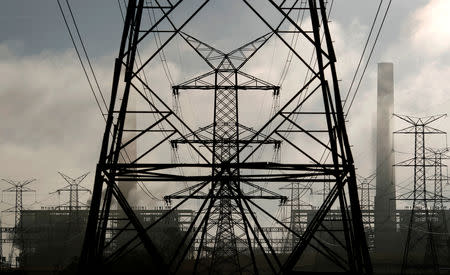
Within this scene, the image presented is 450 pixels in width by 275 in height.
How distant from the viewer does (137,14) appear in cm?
2369

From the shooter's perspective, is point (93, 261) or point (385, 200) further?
point (385, 200)

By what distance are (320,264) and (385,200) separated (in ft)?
290

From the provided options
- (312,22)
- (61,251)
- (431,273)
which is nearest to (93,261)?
(312,22)

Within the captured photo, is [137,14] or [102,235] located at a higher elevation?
[137,14]

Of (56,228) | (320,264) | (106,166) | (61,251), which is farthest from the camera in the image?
(56,228)

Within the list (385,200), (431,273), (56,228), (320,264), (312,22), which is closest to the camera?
(312,22)

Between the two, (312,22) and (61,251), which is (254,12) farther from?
(61,251)

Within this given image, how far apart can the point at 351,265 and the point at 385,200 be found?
148019 millimetres

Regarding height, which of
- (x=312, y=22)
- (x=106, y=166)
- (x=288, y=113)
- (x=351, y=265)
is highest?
(x=312, y=22)

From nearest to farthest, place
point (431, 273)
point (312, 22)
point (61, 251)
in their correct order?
point (312, 22) < point (431, 273) < point (61, 251)

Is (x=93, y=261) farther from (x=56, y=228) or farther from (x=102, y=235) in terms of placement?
(x=56, y=228)

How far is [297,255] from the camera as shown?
22.8m

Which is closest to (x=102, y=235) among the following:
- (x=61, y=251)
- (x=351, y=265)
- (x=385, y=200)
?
(x=351, y=265)

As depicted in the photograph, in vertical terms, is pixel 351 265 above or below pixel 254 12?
below
